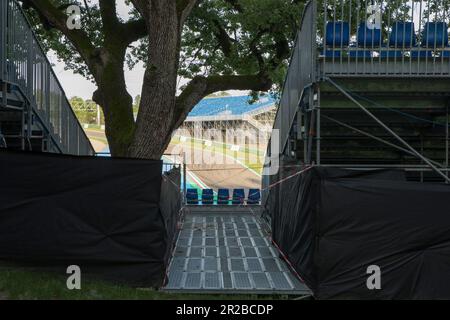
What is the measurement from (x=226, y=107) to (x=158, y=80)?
2230 inches

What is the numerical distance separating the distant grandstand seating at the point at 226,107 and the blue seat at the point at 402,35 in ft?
167

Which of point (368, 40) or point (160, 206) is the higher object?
point (368, 40)

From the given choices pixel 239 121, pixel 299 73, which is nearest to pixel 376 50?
pixel 299 73

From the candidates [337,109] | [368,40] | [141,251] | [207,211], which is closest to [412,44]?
[368,40]

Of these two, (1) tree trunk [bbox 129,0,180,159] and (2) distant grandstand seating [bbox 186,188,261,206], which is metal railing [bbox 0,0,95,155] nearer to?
(1) tree trunk [bbox 129,0,180,159]

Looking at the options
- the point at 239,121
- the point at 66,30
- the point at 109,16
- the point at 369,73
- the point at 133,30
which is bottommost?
the point at 369,73

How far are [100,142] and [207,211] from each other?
49865mm

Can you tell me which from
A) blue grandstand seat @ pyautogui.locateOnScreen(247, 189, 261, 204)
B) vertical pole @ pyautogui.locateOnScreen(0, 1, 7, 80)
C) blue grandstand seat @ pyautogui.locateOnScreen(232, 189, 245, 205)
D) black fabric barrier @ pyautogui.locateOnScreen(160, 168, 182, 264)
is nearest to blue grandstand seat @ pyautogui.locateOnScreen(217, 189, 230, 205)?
blue grandstand seat @ pyautogui.locateOnScreen(232, 189, 245, 205)

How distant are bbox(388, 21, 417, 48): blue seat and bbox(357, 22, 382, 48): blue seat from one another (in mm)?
231

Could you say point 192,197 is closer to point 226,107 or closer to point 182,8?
point 182,8

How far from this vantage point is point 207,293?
735cm

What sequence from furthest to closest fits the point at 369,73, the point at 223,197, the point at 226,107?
the point at 226,107
the point at 223,197
the point at 369,73

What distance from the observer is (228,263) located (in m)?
9.34
